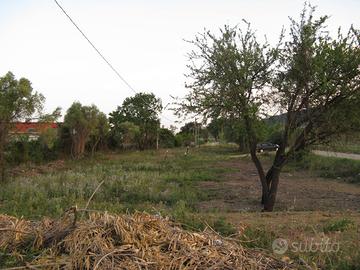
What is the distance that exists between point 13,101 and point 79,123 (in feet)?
60.0

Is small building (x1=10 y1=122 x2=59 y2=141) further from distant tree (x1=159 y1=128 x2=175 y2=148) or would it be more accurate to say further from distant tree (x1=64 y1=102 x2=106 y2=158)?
distant tree (x1=159 y1=128 x2=175 y2=148)

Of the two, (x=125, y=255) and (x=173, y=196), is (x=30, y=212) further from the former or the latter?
(x=125, y=255)

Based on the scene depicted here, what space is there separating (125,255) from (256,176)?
68.8 ft

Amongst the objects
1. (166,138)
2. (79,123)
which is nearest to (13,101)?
(79,123)

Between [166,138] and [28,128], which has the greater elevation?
[166,138]

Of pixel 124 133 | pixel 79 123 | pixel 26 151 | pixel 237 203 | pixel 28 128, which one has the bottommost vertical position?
pixel 237 203

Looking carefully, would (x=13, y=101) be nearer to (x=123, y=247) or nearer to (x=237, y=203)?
(x=237, y=203)

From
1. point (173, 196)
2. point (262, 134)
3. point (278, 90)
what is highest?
point (278, 90)

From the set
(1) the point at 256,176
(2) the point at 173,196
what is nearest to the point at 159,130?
(1) the point at 256,176

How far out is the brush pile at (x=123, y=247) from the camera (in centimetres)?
407

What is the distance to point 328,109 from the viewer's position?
13.1 m

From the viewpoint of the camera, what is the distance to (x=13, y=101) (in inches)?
946

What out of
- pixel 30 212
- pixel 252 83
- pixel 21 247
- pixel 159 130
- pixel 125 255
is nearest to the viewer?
pixel 125 255

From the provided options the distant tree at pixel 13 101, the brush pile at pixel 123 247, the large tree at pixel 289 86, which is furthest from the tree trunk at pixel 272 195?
the distant tree at pixel 13 101
